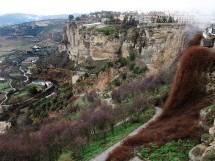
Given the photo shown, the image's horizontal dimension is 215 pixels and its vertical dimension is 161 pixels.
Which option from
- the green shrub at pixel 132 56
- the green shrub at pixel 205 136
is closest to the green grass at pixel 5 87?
the green shrub at pixel 132 56

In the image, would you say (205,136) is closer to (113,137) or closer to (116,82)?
(113,137)

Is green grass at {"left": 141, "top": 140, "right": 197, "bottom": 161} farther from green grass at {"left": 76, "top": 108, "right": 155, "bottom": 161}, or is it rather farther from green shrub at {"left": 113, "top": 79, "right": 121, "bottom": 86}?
green shrub at {"left": 113, "top": 79, "right": 121, "bottom": 86}

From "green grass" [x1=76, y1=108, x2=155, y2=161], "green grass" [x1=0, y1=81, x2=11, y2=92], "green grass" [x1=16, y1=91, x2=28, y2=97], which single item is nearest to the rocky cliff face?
"green grass" [x1=16, y1=91, x2=28, y2=97]

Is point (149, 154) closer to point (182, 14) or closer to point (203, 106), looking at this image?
point (203, 106)

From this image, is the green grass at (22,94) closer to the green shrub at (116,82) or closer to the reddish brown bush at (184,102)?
the green shrub at (116,82)

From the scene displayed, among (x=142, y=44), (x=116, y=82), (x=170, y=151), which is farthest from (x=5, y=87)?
(x=170, y=151)

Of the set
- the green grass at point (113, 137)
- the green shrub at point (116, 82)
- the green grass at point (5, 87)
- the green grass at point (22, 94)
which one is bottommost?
the green grass at point (5, 87)
